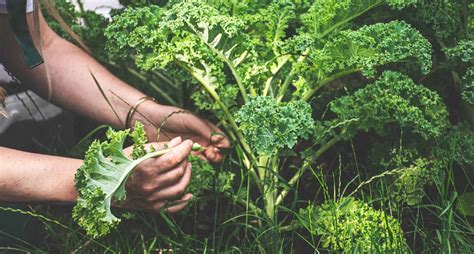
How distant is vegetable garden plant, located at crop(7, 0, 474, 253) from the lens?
2273 mm

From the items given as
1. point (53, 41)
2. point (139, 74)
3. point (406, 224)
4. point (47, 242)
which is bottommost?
point (47, 242)

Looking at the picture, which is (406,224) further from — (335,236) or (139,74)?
(139,74)

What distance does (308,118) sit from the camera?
2.26 meters

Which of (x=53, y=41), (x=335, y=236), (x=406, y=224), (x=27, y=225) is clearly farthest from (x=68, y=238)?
(x=406, y=224)

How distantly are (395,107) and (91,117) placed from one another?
A: 112 centimetres

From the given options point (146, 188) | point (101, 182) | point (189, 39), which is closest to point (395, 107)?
point (189, 39)

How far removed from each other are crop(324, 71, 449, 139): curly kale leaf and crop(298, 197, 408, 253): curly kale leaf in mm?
264

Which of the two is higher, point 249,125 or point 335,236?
point 249,125

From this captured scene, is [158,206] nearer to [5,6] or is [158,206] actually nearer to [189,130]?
[189,130]

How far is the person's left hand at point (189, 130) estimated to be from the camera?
2.70 metres

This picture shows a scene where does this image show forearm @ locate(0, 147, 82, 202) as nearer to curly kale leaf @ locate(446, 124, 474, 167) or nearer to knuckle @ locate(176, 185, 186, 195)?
knuckle @ locate(176, 185, 186, 195)

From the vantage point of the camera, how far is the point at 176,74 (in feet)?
8.90

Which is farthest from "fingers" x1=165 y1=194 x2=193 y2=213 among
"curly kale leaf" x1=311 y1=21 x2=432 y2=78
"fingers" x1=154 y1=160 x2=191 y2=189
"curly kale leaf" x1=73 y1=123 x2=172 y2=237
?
"curly kale leaf" x1=311 y1=21 x2=432 y2=78

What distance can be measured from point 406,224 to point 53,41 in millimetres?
1424
